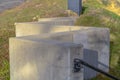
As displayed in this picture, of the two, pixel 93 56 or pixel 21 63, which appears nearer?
pixel 21 63

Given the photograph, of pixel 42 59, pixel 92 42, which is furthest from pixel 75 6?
pixel 42 59

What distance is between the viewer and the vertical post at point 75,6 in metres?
15.4

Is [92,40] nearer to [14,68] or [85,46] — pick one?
[85,46]

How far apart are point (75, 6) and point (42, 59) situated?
Result: 9.04 meters

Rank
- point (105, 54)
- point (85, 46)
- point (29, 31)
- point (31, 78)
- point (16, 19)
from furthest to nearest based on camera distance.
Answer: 1. point (16, 19)
2. point (29, 31)
3. point (105, 54)
4. point (85, 46)
5. point (31, 78)

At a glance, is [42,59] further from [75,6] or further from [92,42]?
[75,6]

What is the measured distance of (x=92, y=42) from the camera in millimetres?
8750

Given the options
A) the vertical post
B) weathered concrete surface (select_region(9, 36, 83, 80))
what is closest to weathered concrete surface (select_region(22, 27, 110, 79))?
weathered concrete surface (select_region(9, 36, 83, 80))

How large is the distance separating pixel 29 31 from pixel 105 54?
93.2 inches

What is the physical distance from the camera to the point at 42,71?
22.4ft

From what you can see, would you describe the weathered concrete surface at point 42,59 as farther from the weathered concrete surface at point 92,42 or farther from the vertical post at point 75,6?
the vertical post at point 75,6

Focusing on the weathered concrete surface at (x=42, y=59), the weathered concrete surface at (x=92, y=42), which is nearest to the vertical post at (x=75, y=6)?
the weathered concrete surface at (x=92, y=42)

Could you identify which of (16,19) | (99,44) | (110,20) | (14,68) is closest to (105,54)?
(99,44)

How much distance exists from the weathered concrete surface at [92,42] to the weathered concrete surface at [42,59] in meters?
0.77
